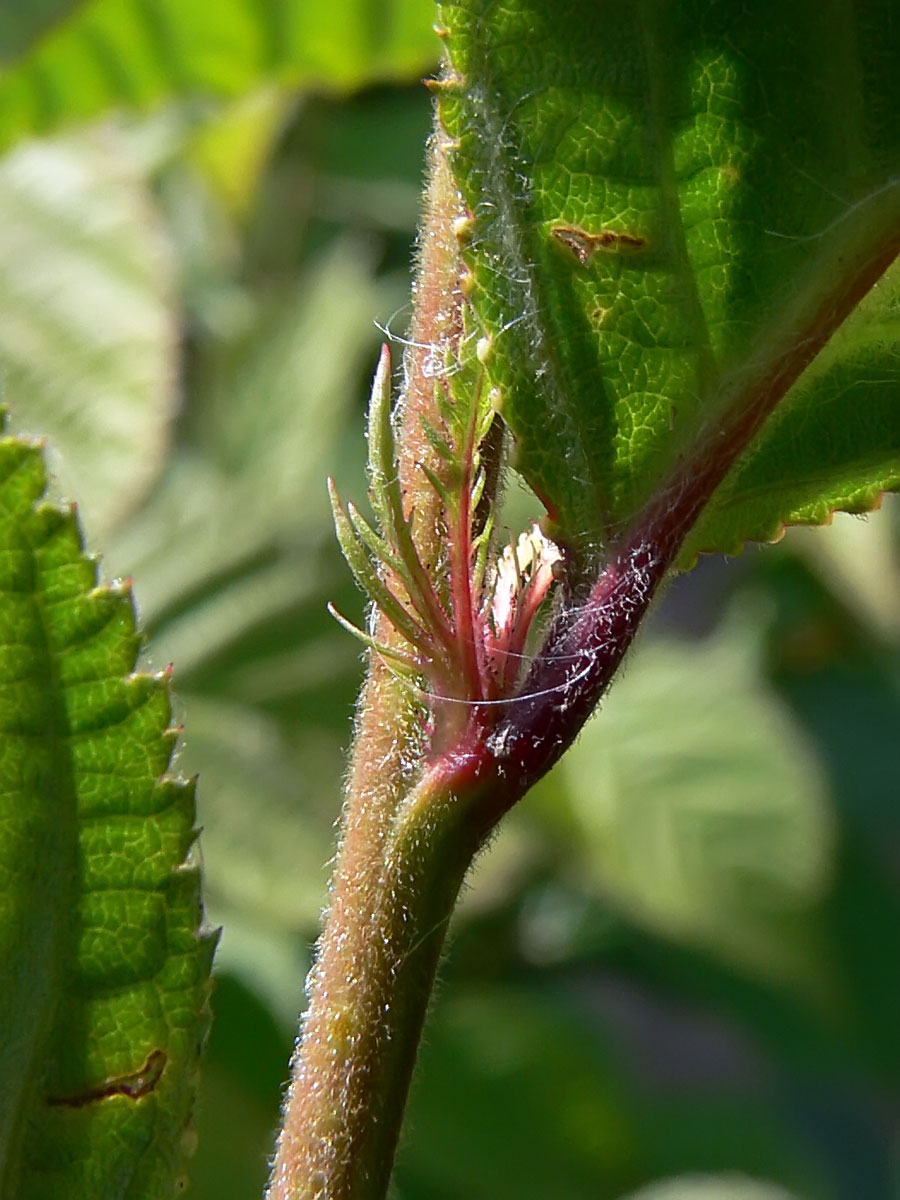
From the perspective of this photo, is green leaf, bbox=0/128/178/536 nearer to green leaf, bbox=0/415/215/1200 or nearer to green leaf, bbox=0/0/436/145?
green leaf, bbox=0/0/436/145

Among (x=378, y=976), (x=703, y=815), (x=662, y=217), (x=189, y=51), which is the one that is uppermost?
(x=189, y=51)

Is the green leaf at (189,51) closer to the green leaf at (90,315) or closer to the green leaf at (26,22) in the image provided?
the green leaf at (26,22)

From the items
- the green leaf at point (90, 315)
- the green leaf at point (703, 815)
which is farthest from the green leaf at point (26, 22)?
the green leaf at point (703, 815)

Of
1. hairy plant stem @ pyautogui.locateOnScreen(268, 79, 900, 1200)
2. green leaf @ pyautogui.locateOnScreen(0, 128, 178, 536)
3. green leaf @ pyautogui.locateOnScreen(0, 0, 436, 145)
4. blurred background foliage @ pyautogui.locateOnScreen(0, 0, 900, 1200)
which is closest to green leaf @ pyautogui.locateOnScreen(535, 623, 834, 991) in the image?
blurred background foliage @ pyautogui.locateOnScreen(0, 0, 900, 1200)

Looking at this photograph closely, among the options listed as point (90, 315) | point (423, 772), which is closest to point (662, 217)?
point (423, 772)

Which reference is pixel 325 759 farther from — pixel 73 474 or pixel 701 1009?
pixel 701 1009

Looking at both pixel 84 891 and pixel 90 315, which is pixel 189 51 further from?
pixel 84 891

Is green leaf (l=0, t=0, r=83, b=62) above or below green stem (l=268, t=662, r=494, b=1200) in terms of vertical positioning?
above
